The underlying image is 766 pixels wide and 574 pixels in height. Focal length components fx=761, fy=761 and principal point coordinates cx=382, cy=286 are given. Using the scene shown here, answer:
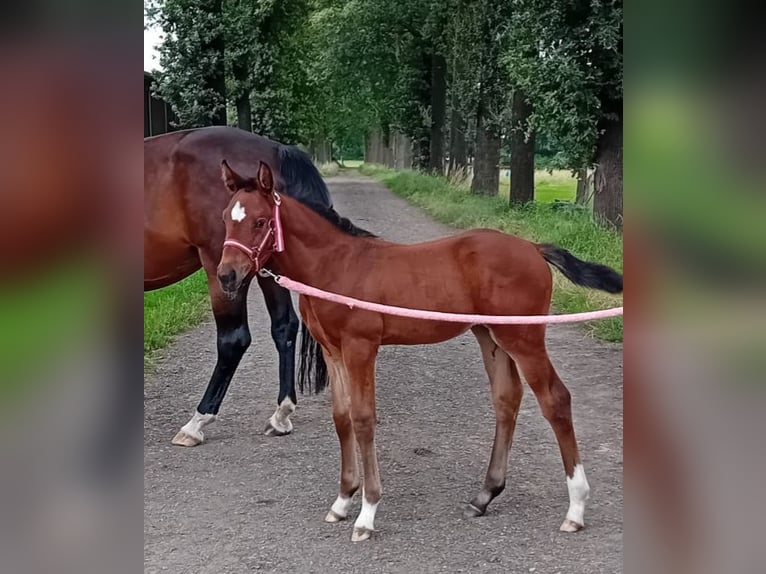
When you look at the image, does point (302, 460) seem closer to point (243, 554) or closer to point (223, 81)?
point (243, 554)

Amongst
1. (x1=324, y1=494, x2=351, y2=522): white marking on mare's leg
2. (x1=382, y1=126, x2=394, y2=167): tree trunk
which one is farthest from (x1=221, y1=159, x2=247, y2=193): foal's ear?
(x1=382, y1=126, x2=394, y2=167): tree trunk

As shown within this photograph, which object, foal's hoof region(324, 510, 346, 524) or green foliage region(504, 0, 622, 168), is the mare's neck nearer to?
foal's hoof region(324, 510, 346, 524)

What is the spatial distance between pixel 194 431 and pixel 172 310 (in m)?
0.80

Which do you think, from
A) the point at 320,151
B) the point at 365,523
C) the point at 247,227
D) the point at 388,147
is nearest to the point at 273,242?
the point at 247,227

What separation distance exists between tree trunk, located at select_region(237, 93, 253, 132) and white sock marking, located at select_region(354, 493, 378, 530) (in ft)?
6.71

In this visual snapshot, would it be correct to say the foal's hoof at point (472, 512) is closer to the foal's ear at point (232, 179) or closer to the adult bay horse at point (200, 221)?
the adult bay horse at point (200, 221)

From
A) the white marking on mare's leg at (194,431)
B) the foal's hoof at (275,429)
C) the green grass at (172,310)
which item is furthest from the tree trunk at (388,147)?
the white marking on mare's leg at (194,431)

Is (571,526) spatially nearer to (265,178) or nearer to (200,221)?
(265,178)

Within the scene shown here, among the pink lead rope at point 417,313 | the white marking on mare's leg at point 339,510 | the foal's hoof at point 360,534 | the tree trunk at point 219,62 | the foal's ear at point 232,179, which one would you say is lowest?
the foal's hoof at point 360,534

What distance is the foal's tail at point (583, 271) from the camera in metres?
3.03

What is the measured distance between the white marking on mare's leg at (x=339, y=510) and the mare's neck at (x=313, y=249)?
3.05 ft
